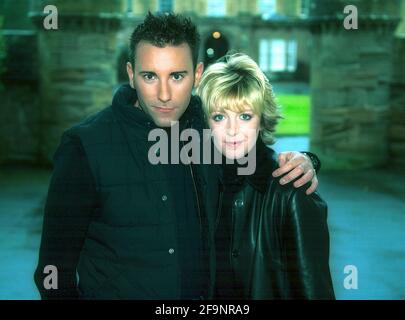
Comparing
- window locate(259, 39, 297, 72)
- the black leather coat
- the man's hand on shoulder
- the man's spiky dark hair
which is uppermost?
Answer: the man's spiky dark hair

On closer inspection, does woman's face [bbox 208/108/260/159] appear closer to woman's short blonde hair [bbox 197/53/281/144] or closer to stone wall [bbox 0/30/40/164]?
woman's short blonde hair [bbox 197/53/281/144]

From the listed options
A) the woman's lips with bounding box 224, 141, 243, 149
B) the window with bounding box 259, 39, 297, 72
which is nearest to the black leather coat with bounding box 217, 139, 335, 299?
the woman's lips with bounding box 224, 141, 243, 149

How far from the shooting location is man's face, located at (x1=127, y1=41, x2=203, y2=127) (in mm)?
1997

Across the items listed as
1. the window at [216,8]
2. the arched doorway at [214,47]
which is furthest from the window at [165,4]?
the arched doorway at [214,47]

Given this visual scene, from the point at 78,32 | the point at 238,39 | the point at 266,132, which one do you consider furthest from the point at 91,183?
the point at 238,39

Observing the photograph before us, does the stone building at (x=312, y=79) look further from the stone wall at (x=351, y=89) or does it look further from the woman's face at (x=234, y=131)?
the woman's face at (x=234, y=131)

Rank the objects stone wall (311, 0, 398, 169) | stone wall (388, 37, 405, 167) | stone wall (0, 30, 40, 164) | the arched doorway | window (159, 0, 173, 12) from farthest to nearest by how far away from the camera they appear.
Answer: window (159, 0, 173, 12) < stone wall (388, 37, 405, 167) < stone wall (0, 30, 40, 164) < stone wall (311, 0, 398, 169) < the arched doorway

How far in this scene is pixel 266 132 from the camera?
2.26 meters

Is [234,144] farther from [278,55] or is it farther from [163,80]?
[278,55]

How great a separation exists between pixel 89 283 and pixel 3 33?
8.90 meters

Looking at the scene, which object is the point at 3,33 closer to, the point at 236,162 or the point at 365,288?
the point at 365,288

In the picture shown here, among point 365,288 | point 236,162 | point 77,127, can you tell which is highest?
point 77,127

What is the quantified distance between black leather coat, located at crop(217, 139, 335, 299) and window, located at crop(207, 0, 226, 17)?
85.9 feet
